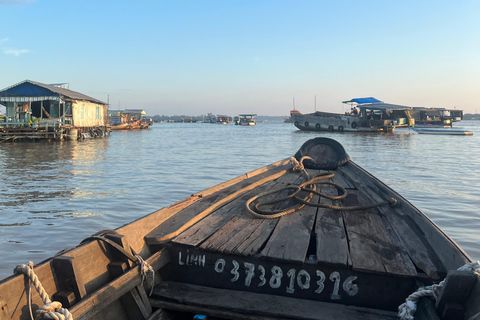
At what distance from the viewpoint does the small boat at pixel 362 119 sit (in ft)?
127

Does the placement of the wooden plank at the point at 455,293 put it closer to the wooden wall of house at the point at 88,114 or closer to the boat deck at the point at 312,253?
the boat deck at the point at 312,253

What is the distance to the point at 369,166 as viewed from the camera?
14.8m

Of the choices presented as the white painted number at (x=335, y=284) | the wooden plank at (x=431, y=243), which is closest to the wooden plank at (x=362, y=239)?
the white painted number at (x=335, y=284)

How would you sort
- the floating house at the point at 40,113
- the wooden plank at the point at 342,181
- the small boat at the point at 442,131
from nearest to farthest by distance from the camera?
the wooden plank at the point at 342,181
the floating house at the point at 40,113
the small boat at the point at 442,131

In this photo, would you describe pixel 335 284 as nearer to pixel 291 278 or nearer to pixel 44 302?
pixel 291 278

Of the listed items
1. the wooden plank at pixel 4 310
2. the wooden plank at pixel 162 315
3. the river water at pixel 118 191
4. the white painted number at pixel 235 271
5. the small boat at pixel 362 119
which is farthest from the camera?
the small boat at pixel 362 119

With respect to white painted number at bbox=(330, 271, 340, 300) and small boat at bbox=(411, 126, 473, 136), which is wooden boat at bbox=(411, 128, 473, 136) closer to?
small boat at bbox=(411, 126, 473, 136)

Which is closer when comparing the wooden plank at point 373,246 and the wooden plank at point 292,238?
the wooden plank at point 373,246

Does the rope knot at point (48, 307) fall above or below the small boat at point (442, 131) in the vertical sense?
below

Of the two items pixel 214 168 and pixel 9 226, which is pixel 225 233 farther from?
pixel 214 168

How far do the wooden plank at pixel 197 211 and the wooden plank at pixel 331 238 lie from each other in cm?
110

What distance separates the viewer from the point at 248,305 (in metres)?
2.42

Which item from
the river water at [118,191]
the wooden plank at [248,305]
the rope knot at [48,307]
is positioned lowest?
the river water at [118,191]

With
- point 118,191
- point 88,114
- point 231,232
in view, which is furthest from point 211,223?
point 88,114
